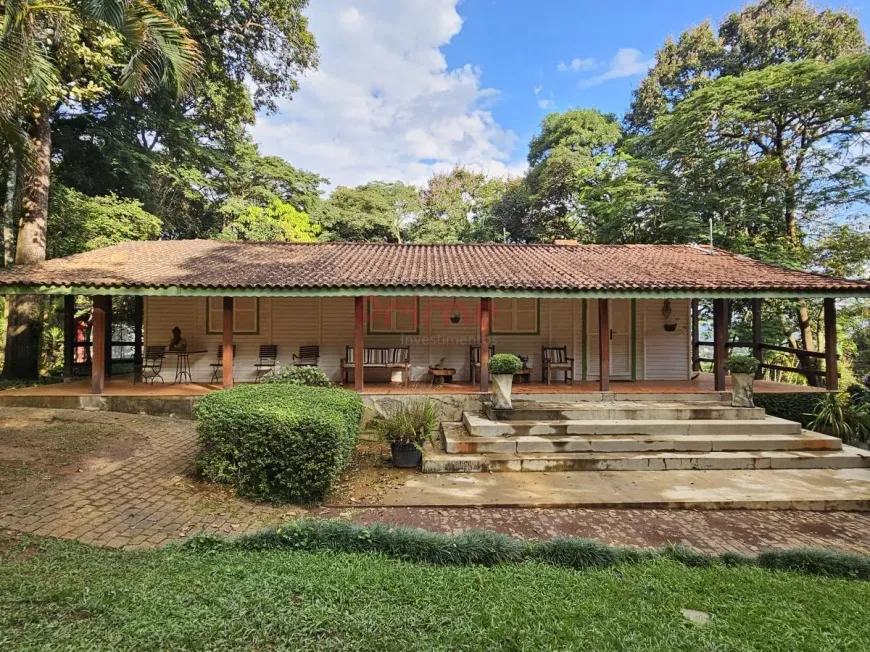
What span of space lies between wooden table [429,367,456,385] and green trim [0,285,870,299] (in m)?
2.07

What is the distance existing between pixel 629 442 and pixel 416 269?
5.66 meters

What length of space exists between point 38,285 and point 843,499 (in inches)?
522

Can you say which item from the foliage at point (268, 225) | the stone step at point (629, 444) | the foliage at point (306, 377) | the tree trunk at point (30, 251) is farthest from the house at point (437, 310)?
the foliage at point (268, 225)

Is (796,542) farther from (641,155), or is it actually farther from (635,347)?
(641,155)

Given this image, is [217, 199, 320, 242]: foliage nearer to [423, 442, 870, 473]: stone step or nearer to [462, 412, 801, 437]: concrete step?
[462, 412, 801, 437]: concrete step

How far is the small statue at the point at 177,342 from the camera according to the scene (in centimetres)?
1030

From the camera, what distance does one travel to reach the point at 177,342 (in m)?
10.4

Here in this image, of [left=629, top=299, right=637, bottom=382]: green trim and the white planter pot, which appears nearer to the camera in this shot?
the white planter pot

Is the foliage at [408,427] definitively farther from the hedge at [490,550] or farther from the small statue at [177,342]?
the small statue at [177,342]

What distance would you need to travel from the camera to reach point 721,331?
962 centimetres

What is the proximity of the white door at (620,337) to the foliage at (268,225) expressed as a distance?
1389cm

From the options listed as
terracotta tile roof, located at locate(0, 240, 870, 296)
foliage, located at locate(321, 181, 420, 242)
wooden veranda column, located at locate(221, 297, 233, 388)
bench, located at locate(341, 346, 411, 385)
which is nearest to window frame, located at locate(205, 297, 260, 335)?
terracotta tile roof, located at locate(0, 240, 870, 296)

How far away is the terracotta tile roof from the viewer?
863cm

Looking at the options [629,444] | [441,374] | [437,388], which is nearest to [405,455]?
[437,388]
